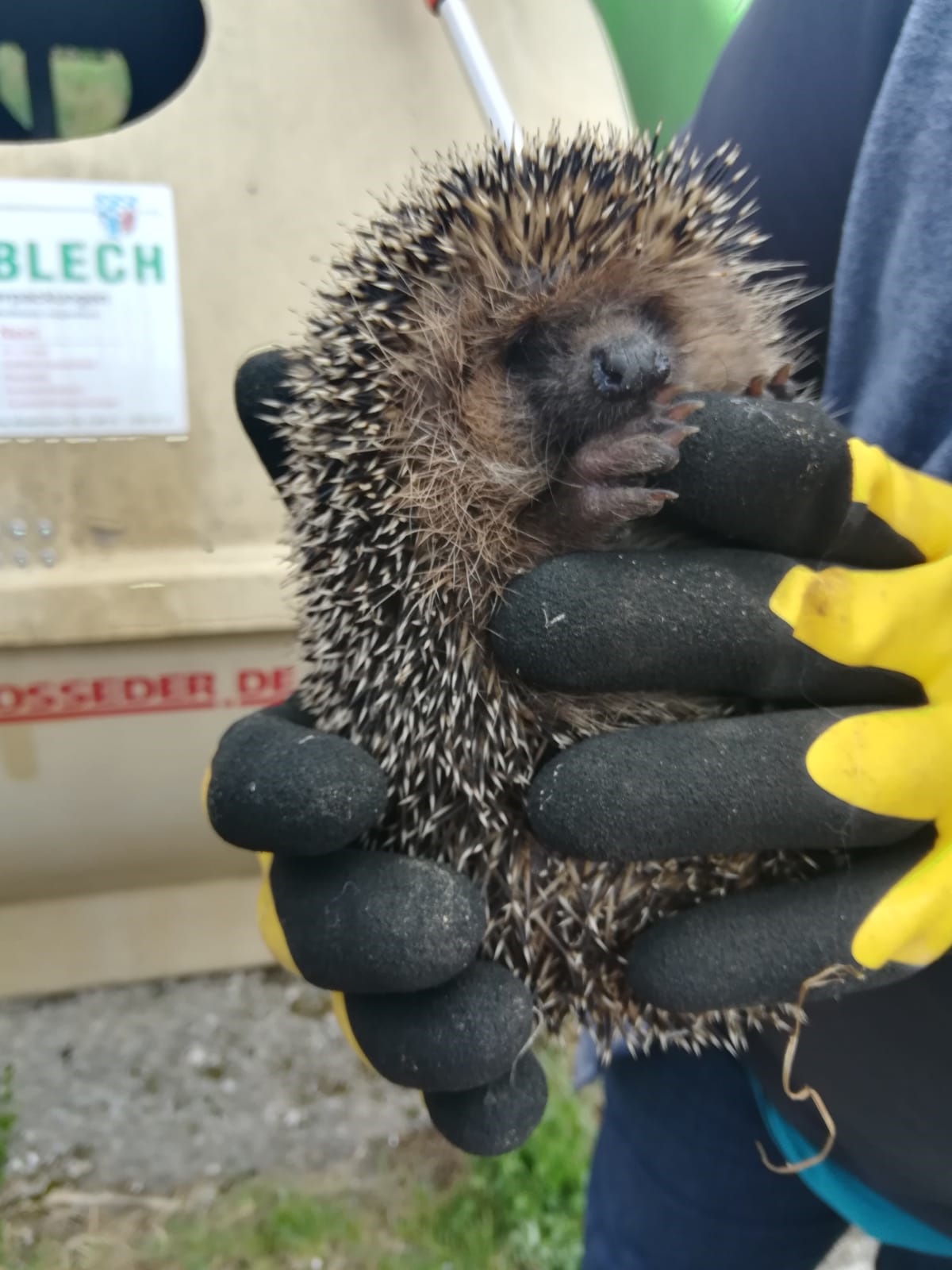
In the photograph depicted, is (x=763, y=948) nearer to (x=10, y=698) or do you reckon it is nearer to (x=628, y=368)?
(x=628, y=368)

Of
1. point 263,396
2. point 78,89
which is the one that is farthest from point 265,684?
point 78,89

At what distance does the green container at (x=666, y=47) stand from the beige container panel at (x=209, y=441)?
0.44 metres

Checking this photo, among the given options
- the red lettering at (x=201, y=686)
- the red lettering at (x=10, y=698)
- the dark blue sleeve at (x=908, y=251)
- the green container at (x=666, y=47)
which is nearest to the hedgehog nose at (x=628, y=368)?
the dark blue sleeve at (x=908, y=251)

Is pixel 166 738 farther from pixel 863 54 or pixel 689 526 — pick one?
pixel 863 54

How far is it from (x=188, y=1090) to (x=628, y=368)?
5.62 ft

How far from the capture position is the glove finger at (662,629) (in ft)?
2.35

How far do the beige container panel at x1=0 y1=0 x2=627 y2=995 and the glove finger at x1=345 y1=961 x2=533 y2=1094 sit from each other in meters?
0.78

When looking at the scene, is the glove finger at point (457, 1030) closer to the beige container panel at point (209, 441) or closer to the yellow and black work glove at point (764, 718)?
the yellow and black work glove at point (764, 718)

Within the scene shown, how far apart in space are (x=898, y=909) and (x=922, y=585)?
0.85 ft

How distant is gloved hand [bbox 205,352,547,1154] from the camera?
0.73 meters

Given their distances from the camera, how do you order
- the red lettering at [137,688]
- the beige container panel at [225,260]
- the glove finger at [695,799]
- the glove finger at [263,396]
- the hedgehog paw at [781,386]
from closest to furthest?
the glove finger at [695,799]
the hedgehog paw at [781,386]
the glove finger at [263,396]
the beige container panel at [225,260]
the red lettering at [137,688]

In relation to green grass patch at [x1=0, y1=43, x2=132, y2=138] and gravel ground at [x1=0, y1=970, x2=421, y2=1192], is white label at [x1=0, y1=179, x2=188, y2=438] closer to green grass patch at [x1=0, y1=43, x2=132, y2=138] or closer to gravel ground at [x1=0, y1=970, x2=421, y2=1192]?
green grass patch at [x1=0, y1=43, x2=132, y2=138]

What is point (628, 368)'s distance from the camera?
0.82 m

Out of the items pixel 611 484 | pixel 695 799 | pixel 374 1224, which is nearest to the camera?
pixel 695 799
